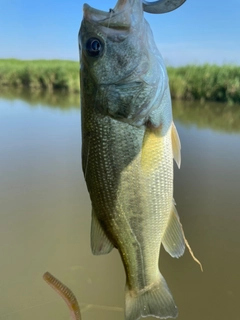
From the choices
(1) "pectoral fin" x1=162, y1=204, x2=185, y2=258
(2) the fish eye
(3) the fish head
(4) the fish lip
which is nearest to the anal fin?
(1) "pectoral fin" x1=162, y1=204, x2=185, y2=258

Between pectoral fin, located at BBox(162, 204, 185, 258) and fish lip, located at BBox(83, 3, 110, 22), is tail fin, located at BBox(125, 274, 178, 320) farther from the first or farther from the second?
fish lip, located at BBox(83, 3, 110, 22)

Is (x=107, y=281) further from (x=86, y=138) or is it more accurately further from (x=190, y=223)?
(x=86, y=138)

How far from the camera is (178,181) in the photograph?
6.70 meters

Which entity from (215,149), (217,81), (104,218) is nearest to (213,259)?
(104,218)

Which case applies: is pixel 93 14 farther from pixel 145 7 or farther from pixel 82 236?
pixel 82 236

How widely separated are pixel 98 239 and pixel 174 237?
312 millimetres

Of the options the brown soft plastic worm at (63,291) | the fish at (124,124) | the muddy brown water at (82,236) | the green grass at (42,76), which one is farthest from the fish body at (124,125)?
the green grass at (42,76)

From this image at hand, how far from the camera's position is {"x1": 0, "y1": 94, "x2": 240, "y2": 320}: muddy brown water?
3.89 metres

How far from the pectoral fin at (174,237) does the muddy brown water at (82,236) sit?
262 cm

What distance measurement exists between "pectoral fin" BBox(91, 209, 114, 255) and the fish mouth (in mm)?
698

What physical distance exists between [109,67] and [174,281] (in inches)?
140

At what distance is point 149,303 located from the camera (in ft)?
4.71

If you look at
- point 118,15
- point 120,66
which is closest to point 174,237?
point 120,66

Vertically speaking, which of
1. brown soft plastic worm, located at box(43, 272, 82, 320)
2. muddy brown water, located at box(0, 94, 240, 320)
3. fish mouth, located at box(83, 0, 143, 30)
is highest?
fish mouth, located at box(83, 0, 143, 30)
